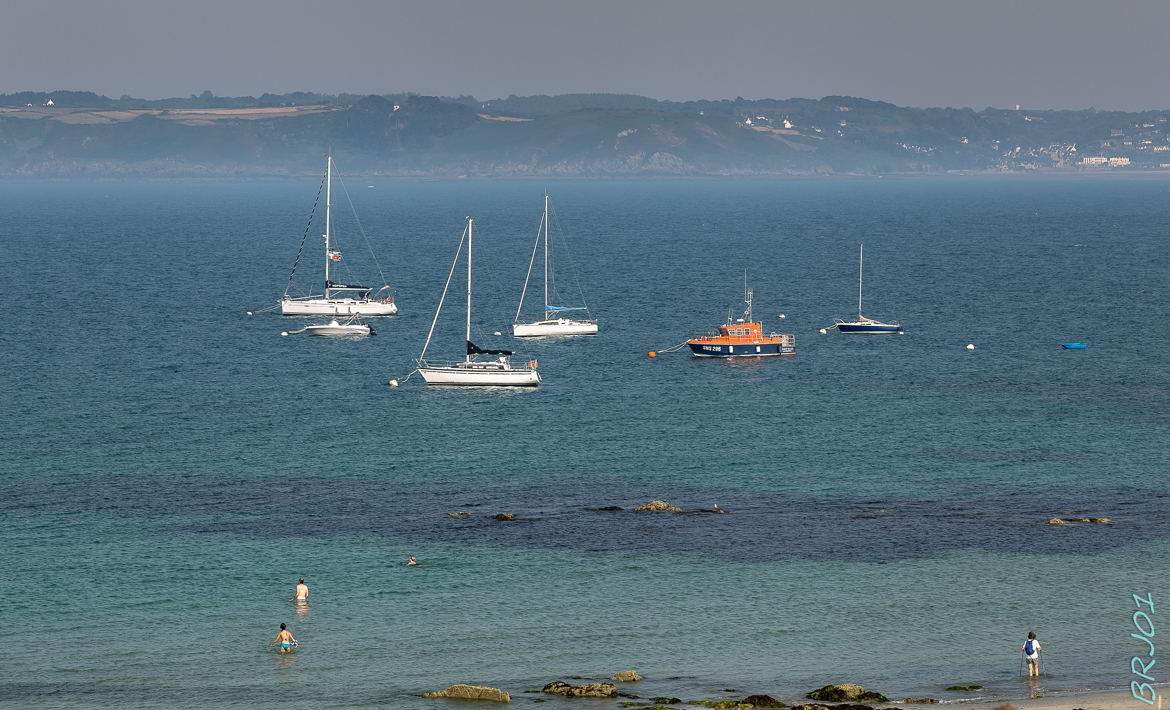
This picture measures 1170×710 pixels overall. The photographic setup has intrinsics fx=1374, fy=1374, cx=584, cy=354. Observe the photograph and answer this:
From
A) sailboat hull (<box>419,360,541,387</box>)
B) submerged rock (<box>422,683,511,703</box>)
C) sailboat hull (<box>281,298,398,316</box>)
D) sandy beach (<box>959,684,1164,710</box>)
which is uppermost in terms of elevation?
sailboat hull (<box>281,298,398,316</box>)

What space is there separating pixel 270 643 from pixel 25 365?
82.3m

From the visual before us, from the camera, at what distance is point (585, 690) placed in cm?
5534

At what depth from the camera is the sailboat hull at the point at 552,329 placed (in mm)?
153000

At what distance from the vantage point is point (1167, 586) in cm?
6962

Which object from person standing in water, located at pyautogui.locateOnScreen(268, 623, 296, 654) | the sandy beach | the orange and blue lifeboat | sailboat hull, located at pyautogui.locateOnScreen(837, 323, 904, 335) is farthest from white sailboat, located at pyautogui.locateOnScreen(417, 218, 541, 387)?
the sandy beach

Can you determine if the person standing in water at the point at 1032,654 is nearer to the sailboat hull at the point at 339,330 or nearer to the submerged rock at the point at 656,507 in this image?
the submerged rock at the point at 656,507

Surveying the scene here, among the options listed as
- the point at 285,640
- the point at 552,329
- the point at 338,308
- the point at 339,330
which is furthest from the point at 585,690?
the point at 338,308

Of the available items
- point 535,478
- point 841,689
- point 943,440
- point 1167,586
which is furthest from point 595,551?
point 943,440

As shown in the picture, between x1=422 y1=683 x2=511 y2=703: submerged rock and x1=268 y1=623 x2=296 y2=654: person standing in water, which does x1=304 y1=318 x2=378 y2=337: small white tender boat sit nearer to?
x1=268 y1=623 x2=296 y2=654: person standing in water

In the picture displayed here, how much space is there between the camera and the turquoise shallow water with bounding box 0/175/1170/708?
60.9 metres

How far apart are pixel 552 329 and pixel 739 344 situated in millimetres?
23951

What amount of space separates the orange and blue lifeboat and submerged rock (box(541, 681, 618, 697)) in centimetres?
8613

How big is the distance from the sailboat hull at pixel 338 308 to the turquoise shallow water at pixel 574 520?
70.9 feet

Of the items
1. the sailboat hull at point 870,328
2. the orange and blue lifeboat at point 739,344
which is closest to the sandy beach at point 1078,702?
the orange and blue lifeboat at point 739,344
